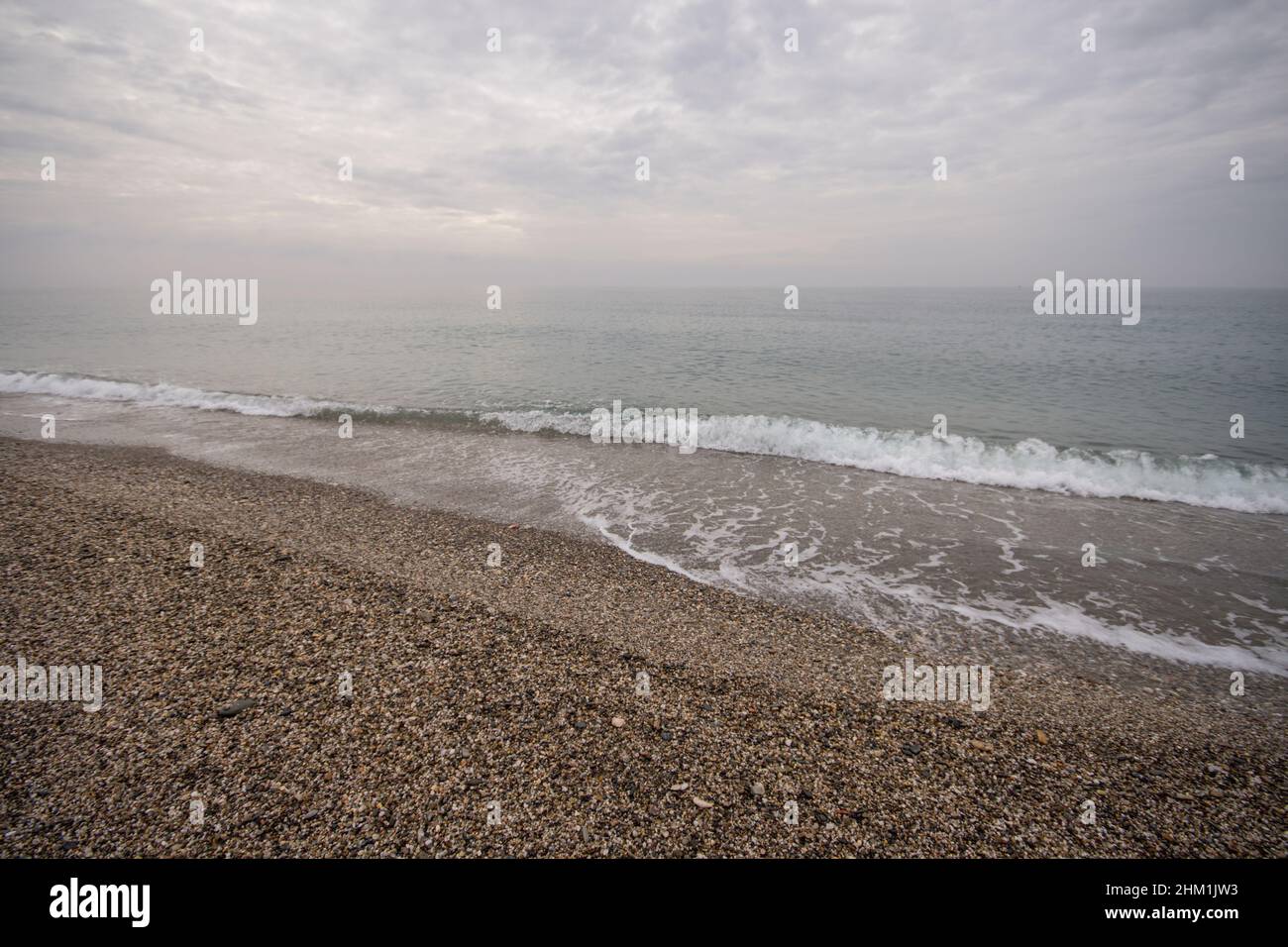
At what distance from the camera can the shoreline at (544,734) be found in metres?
3.65

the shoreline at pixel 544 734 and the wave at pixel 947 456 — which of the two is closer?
the shoreline at pixel 544 734

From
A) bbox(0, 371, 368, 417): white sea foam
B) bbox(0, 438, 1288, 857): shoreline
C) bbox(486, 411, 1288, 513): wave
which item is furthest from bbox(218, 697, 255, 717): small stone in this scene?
bbox(0, 371, 368, 417): white sea foam

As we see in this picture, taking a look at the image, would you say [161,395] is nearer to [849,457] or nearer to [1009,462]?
[849,457]

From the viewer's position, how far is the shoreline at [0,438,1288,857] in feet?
12.0

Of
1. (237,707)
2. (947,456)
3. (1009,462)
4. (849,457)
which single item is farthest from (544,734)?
(1009,462)

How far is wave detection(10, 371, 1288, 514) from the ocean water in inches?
3.8

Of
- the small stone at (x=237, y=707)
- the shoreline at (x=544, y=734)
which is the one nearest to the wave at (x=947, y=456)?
the shoreline at (x=544, y=734)

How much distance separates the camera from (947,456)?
1426 cm

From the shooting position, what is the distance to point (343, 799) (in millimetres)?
3770

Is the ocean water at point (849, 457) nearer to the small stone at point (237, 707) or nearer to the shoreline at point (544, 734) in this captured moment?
the shoreline at point (544, 734)

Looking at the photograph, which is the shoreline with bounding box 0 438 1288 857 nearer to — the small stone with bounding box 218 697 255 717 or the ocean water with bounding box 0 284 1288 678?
the small stone with bounding box 218 697 255 717

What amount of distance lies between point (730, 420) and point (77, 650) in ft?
47.9

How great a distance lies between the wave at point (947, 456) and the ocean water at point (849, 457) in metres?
0.10

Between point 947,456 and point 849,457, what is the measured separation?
8.14 feet
